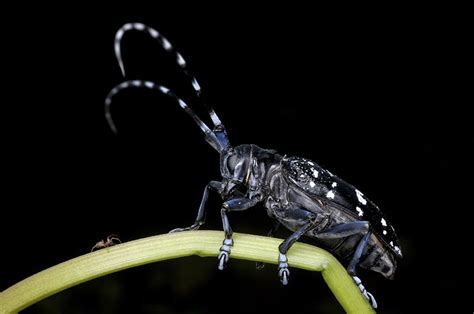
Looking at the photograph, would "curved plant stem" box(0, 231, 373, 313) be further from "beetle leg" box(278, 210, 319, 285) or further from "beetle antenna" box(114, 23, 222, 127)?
"beetle antenna" box(114, 23, 222, 127)

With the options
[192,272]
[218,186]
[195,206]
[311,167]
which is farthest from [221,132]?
[195,206]

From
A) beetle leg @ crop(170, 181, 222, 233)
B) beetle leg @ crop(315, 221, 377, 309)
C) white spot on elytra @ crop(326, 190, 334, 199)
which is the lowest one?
beetle leg @ crop(315, 221, 377, 309)

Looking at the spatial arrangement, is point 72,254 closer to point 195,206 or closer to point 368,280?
point 195,206

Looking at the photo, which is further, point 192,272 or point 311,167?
point 192,272

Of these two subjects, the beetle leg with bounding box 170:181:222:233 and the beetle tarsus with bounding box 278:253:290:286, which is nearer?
the beetle tarsus with bounding box 278:253:290:286

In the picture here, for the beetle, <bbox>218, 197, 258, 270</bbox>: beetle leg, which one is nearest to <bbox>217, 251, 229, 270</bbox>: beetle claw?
<bbox>218, 197, 258, 270</bbox>: beetle leg

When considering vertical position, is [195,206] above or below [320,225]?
above

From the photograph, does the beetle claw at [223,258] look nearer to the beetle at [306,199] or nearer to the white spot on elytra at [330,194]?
the beetle at [306,199]
